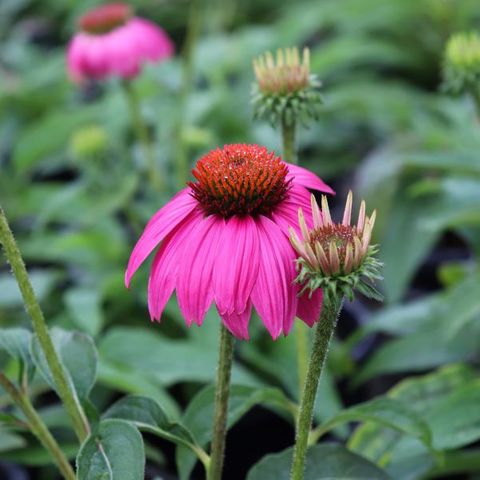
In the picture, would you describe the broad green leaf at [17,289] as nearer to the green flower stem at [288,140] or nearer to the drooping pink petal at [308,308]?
the green flower stem at [288,140]

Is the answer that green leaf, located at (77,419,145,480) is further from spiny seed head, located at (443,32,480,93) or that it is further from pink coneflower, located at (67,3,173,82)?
pink coneflower, located at (67,3,173,82)

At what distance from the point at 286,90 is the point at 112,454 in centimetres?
33

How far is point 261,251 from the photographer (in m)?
0.45

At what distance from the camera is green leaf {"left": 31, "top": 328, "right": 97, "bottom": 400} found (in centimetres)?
58

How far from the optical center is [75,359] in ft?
2.02

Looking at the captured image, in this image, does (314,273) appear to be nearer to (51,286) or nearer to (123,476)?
(123,476)

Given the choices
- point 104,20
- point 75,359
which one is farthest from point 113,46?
point 75,359

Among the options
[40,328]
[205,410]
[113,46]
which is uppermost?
[113,46]

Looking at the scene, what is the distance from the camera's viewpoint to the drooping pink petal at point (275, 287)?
0.45 meters

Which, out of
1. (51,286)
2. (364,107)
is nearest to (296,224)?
(51,286)

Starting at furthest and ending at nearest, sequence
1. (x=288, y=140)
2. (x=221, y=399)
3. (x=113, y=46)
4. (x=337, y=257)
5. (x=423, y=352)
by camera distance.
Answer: (x=113, y=46) → (x=423, y=352) → (x=288, y=140) → (x=221, y=399) → (x=337, y=257)

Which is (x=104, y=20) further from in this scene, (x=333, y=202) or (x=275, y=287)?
(x=275, y=287)

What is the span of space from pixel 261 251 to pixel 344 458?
23 centimetres

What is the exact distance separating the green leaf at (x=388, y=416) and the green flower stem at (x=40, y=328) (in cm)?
19
